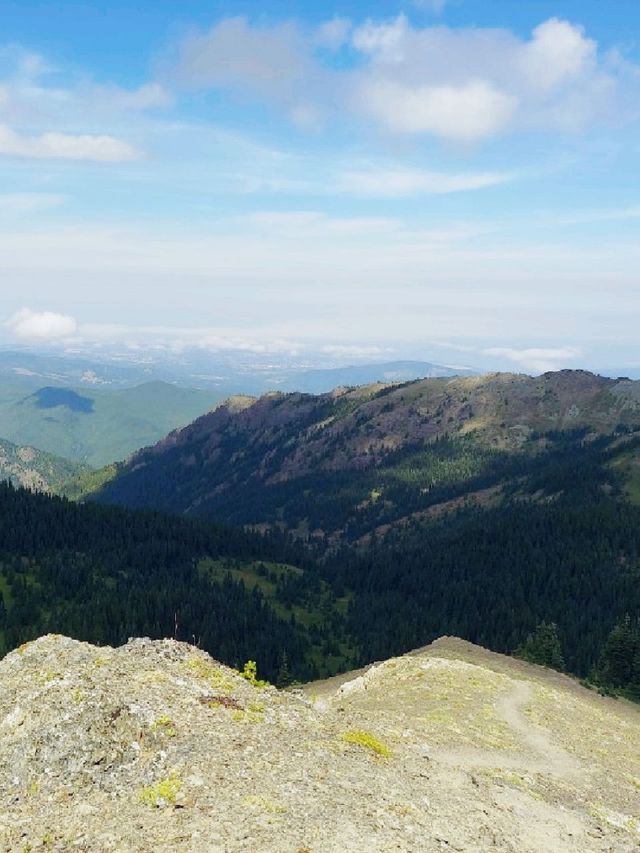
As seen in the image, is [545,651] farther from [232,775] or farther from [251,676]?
[232,775]

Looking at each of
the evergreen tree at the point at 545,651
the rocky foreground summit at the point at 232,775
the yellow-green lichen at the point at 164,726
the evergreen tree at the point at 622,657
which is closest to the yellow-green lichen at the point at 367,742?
the rocky foreground summit at the point at 232,775

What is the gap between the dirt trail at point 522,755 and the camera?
35075 millimetres

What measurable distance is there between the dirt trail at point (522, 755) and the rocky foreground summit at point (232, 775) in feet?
1.01

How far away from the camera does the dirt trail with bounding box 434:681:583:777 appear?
115 feet

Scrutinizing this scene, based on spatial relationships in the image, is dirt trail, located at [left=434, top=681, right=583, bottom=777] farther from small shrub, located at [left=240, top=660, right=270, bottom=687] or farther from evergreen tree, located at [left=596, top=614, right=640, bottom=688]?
evergreen tree, located at [left=596, top=614, right=640, bottom=688]

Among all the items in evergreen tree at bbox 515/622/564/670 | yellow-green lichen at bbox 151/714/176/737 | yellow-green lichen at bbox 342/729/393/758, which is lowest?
evergreen tree at bbox 515/622/564/670

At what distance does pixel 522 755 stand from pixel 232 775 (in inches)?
986

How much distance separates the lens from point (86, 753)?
77.2 ft

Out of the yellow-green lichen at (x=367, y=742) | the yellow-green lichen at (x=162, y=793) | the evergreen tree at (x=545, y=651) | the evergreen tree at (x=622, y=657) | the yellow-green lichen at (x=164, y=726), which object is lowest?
the evergreen tree at (x=545, y=651)

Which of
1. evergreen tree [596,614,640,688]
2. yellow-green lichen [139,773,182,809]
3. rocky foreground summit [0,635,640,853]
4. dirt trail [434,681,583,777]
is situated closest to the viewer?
rocky foreground summit [0,635,640,853]

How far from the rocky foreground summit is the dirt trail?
1.01ft

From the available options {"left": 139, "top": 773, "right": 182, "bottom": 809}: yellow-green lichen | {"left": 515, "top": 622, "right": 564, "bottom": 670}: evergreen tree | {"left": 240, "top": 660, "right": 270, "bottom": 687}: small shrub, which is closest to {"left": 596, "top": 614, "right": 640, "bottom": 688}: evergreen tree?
{"left": 515, "top": 622, "right": 564, "bottom": 670}: evergreen tree

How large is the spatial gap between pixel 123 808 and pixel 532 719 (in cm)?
3858

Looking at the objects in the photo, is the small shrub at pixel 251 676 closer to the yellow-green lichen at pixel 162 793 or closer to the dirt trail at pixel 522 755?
the yellow-green lichen at pixel 162 793
